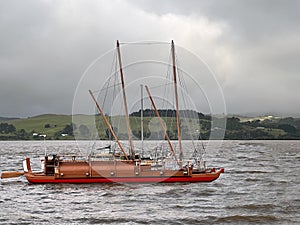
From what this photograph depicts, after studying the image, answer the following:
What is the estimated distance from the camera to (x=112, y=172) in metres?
54.6

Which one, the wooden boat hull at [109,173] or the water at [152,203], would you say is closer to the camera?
the water at [152,203]

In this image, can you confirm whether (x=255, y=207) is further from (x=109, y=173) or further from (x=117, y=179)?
(x=109, y=173)

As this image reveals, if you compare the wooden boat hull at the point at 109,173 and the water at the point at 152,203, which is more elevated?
the wooden boat hull at the point at 109,173

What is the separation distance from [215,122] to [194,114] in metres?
3.16

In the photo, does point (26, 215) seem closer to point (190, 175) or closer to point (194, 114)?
point (190, 175)

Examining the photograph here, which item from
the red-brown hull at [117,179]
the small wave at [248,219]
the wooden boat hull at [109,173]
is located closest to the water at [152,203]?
the small wave at [248,219]

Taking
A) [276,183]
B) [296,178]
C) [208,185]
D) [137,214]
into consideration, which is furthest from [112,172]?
[296,178]

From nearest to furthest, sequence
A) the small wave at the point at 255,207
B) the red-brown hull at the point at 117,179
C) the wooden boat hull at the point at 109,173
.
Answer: the small wave at the point at 255,207
the wooden boat hull at the point at 109,173
the red-brown hull at the point at 117,179

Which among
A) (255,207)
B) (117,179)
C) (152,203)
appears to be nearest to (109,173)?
(117,179)

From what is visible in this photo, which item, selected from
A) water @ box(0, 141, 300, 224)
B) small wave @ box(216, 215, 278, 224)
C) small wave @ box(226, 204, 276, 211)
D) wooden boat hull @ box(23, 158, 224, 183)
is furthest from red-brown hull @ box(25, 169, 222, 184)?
small wave @ box(216, 215, 278, 224)

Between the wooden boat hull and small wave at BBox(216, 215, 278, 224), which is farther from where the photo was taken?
the wooden boat hull

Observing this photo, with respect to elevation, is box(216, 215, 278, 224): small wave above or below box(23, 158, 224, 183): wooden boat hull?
below

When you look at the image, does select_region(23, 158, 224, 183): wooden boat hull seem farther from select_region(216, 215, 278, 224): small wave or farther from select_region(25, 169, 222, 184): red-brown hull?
select_region(216, 215, 278, 224): small wave

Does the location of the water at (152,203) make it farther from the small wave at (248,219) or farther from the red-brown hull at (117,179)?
the red-brown hull at (117,179)
